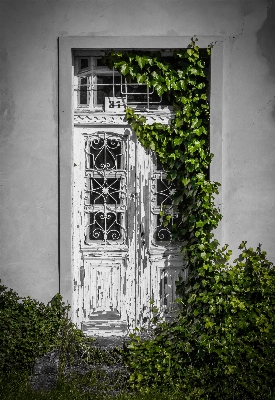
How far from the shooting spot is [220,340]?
16.6ft

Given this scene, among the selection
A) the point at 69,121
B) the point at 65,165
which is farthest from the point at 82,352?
the point at 69,121

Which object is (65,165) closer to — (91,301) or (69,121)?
(69,121)

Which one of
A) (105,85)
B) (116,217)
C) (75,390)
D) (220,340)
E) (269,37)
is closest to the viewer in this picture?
(75,390)

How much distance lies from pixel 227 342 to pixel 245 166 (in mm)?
2005

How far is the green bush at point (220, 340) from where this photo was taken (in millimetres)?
4805

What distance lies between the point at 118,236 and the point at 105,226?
0.67ft

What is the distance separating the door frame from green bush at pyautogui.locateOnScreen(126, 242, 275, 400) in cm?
Answer: 55

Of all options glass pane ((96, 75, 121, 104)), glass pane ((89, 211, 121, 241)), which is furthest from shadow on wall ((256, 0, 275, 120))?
glass pane ((89, 211, 121, 241))

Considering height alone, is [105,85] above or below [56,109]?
above

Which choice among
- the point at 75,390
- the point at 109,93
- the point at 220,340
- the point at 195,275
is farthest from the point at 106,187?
the point at 75,390

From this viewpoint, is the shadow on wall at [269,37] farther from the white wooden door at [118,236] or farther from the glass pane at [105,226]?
the glass pane at [105,226]

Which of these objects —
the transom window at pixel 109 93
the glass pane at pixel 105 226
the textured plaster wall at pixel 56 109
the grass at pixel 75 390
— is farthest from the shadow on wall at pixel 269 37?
the grass at pixel 75 390

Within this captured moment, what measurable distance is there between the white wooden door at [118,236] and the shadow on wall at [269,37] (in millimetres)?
1753

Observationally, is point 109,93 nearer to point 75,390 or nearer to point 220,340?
point 220,340
